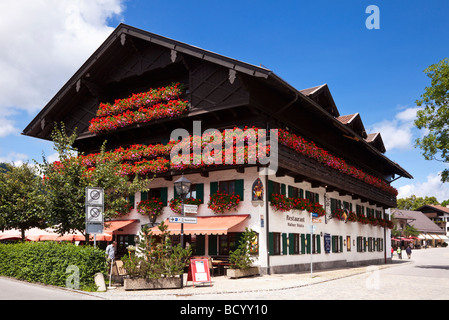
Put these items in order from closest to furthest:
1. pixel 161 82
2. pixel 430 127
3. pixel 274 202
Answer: pixel 274 202 < pixel 161 82 < pixel 430 127

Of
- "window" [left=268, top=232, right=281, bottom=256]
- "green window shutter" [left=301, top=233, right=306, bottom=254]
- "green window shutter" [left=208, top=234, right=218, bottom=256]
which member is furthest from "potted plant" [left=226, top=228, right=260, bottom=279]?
"green window shutter" [left=301, top=233, right=306, bottom=254]

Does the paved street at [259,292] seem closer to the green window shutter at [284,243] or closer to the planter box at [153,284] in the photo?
the planter box at [153,284]

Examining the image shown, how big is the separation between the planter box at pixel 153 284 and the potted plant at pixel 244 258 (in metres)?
4.37

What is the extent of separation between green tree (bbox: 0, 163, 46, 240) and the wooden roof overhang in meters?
3.42

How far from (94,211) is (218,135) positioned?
890 cm

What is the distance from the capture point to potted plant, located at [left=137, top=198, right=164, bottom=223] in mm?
25453

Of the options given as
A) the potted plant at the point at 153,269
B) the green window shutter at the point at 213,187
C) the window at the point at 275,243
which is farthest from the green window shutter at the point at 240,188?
the potted plant at the point at 153,269

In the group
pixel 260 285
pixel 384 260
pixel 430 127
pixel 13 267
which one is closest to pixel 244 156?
pixel 260 285

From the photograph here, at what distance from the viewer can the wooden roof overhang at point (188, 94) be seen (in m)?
22.6

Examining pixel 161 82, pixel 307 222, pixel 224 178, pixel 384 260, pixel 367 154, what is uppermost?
pixel 161 82

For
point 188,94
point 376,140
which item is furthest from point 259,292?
point 376,140

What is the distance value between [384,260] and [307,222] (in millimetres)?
19651
